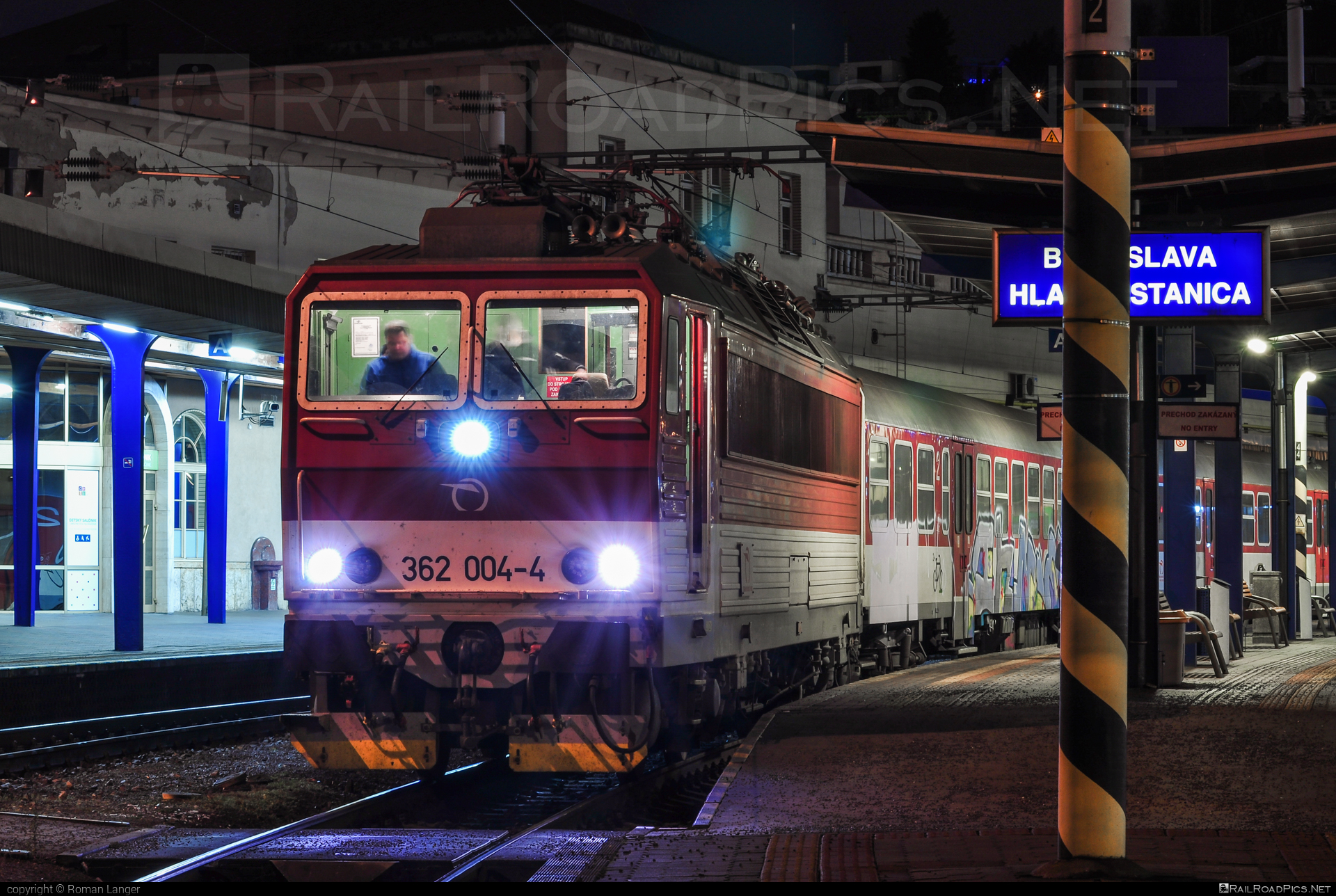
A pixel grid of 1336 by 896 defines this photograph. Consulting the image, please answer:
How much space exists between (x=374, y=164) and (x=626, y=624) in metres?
28.8

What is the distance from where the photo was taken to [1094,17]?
237 inches

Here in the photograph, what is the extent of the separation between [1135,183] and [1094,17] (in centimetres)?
847

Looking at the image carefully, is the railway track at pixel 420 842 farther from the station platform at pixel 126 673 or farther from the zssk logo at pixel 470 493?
the station platform at pixel 126 673

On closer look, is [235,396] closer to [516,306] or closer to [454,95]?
[454,95]

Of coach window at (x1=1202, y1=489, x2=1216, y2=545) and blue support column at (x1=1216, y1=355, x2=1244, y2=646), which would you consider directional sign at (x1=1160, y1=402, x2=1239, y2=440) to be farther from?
coach window at (x1=1202, y1=489, x2=1216, y2=545)

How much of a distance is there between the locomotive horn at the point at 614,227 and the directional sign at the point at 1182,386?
7.32m


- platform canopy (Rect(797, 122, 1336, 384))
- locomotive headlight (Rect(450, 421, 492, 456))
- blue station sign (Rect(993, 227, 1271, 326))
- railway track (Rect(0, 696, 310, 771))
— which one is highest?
platform canopy (Rect(797, 122, 1336, 384))

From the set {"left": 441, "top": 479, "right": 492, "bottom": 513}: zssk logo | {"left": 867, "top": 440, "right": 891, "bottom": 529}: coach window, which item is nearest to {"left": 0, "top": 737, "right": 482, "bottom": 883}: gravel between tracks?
{"left": 441, "top": 479, "right": 492, "bottom": 513}: zssk logo

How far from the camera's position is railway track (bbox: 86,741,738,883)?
7.23m

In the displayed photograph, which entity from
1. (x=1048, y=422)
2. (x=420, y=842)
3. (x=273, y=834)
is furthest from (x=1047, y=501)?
(x=273, y=834)

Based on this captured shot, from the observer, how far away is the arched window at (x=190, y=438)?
29.3 metres

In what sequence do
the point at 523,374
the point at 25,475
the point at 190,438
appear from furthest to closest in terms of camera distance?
the point at 190,438, the point at 25,475, the point at 523,374

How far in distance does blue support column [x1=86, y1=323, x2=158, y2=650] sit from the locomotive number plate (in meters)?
9.66

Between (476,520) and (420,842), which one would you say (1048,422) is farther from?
(420,842)
